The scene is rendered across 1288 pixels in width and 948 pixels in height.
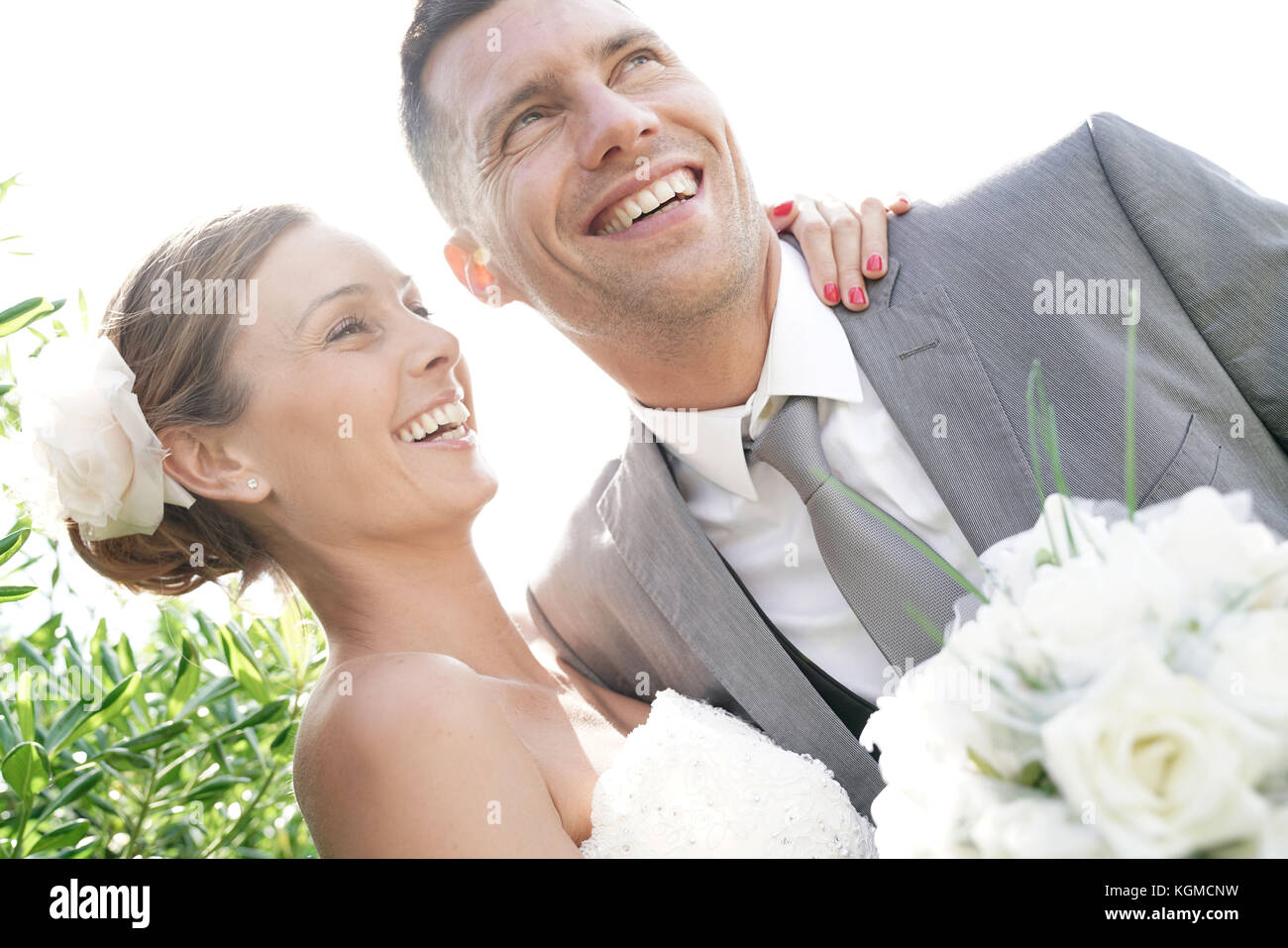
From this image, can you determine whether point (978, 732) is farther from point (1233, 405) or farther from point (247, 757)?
point (247, 757)

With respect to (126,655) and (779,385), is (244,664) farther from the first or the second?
(779,385)

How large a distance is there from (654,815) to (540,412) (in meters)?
4.87

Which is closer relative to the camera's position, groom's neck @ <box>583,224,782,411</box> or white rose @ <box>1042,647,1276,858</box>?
white rose @ <box>1042,647,1276,858</box>

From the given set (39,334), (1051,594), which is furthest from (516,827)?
(39,334)

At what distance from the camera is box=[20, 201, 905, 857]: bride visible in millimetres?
1996

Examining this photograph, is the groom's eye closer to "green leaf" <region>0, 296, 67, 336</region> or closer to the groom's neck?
the groom's neck

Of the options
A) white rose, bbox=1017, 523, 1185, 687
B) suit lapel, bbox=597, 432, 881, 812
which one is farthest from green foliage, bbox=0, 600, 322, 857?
white rose, bbox=1017, 523, 1185, 687

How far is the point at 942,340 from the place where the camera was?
2338 millimetres

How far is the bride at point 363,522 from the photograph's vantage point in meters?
2.00

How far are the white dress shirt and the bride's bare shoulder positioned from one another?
85 centimetres

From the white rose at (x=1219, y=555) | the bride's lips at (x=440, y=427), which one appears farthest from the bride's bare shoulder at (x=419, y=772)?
the white rose at (x=1219, y=555)

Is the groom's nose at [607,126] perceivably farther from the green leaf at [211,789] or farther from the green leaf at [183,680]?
the green leaf at [211,789]

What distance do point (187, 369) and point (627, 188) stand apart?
1.11 m

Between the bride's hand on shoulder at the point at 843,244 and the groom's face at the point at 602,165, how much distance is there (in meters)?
0.15
